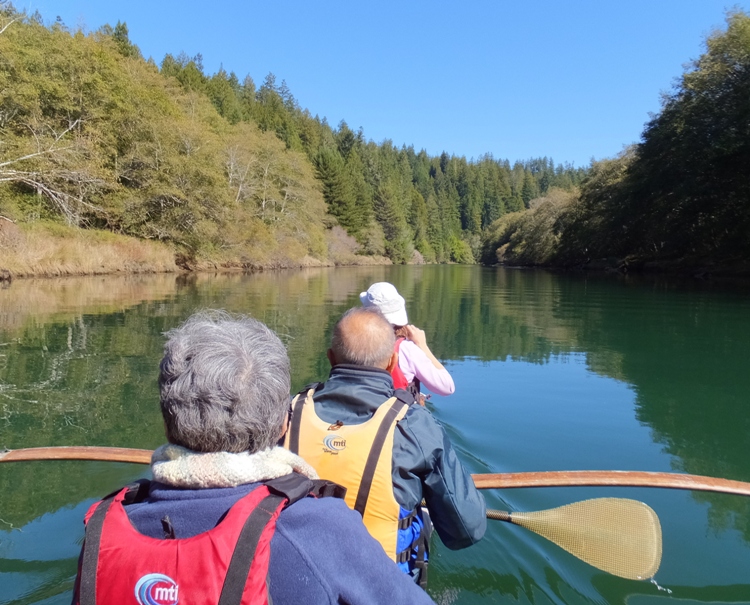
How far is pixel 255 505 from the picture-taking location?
1.14m

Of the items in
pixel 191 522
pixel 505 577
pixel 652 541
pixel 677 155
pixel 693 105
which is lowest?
pixel 505 577

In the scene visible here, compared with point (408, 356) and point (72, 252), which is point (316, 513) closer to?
point (408, 356)

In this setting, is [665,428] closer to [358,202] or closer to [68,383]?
[68,383]

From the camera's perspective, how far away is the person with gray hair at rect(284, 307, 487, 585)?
1.92m

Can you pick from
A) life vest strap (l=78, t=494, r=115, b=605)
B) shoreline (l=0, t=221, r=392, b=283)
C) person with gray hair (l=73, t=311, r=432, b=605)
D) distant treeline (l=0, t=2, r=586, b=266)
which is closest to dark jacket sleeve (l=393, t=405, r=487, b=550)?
person with gray hair (l=73, t=311, r=432, b=605)

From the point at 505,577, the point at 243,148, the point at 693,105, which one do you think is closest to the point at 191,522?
the point at 505,577

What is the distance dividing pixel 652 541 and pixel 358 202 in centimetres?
7323

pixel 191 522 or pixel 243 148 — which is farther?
pixel 243 148

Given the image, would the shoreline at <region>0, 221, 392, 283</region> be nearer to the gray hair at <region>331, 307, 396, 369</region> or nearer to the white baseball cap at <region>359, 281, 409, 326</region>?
the white baseball cap at <region>359, 281, 409, 326</region>

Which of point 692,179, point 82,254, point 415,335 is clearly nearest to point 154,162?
point 82,254

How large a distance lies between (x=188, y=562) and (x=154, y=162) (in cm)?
3046

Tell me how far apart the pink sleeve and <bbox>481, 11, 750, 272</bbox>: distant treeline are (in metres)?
26.8

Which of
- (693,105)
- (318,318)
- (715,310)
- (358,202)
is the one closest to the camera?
(318,318)

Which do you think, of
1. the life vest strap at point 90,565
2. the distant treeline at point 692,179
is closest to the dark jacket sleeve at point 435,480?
the life vest strap at point 90,565
